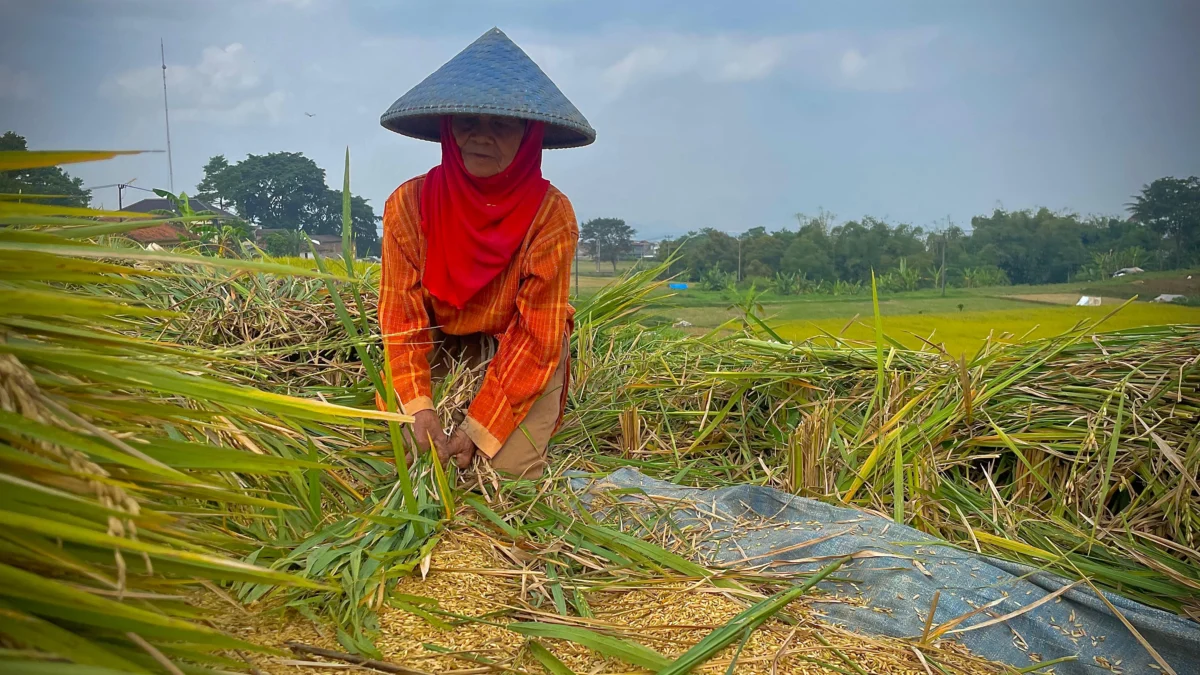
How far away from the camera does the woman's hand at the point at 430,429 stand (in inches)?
96.7

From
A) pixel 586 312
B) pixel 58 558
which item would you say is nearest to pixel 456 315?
pixel 586 312

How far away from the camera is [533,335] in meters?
2.65

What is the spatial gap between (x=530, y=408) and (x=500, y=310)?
0.34 meters

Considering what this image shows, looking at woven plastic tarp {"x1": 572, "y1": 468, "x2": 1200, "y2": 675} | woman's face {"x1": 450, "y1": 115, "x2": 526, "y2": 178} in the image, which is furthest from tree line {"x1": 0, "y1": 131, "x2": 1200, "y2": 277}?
woven plastic tarp {"x1": 572, "y1": 468, "x2": 1200, "y2": 675}

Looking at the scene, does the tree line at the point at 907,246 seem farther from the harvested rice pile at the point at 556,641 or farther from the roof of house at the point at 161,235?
the harvested rice pile at the point at 556,641

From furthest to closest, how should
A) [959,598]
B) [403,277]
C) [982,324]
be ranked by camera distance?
[982,324] < [403,277] < [959,598]

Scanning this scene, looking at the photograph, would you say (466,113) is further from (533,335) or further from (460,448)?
(460,448)

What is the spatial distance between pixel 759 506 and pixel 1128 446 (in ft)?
3.65

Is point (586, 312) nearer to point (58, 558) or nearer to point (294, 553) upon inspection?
point (294, 553)

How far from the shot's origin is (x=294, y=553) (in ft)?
5.69

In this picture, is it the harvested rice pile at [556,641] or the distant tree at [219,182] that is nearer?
the harvested rice pile at [556,641]

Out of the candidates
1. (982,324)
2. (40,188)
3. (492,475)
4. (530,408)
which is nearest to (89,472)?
(40,188)

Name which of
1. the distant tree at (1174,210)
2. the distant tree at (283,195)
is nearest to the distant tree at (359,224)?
the distant tree at (283,195)

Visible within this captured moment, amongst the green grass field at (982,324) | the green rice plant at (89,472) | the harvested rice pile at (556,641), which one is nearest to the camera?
the green rice plant at (89,472)
